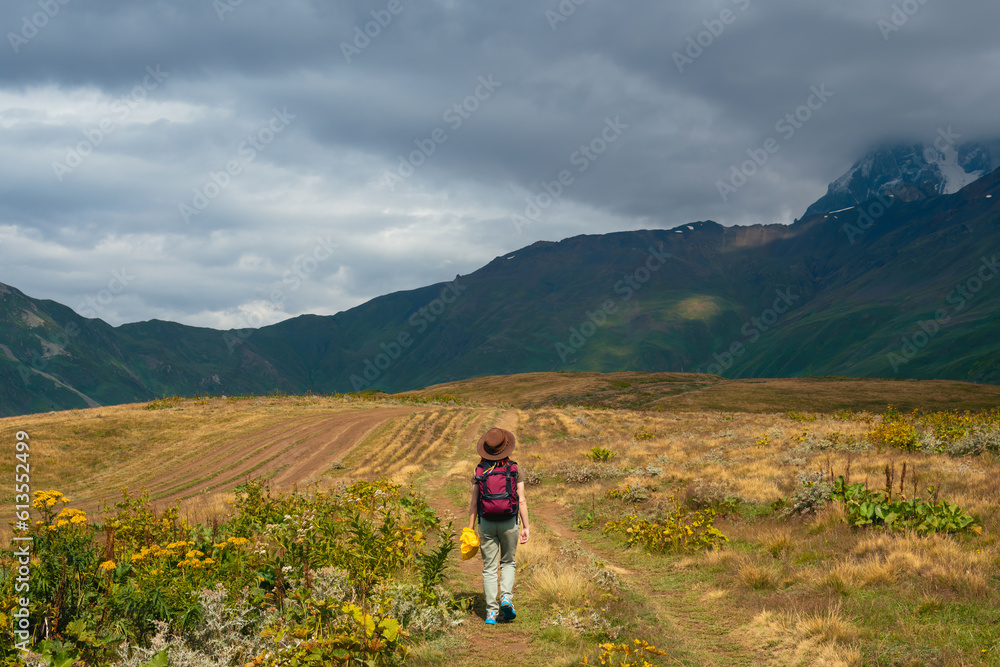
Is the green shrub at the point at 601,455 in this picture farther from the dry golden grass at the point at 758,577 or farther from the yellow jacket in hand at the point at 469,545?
the yellow jacket in hand at the point at 469,545

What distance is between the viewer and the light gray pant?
8117 millimetres

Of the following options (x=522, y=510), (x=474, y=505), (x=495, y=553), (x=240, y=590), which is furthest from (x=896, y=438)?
(x=240, y=590)

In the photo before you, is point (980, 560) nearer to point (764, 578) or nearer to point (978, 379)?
point (764, 578)

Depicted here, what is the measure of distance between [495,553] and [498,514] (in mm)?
750

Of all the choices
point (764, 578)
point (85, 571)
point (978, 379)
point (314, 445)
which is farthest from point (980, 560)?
point (978, 379)

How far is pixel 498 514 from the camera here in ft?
26.2

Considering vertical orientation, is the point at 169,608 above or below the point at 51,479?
above

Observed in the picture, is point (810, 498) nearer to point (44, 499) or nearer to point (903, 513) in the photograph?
point (903, 513)

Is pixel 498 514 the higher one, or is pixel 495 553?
pixel 498 514

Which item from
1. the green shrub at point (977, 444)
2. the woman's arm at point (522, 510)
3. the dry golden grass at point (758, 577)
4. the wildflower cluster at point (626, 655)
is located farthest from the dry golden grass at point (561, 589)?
the green shrub at point (977, 444)

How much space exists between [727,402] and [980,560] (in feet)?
237

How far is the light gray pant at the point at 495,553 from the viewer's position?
8117 mm

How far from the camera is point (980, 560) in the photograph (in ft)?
26.3

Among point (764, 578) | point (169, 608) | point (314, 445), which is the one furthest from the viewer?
point (314, 445)
